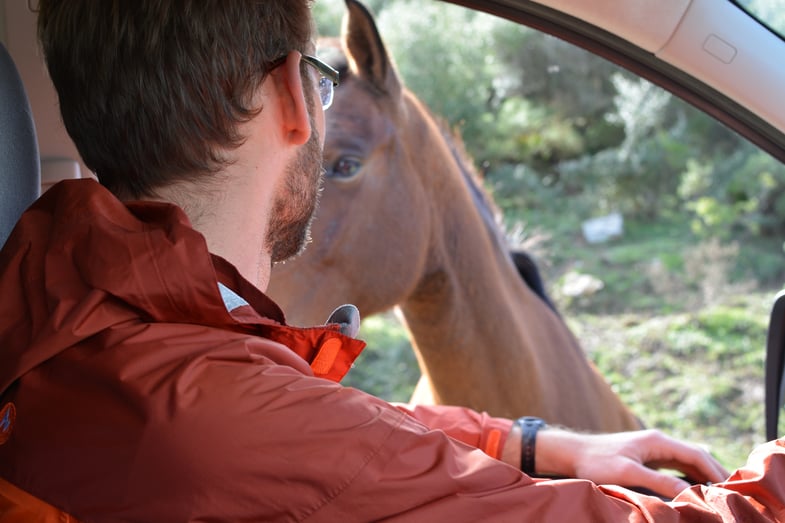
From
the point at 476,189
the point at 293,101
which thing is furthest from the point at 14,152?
the point at 476,189

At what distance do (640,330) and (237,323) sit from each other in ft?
25.2

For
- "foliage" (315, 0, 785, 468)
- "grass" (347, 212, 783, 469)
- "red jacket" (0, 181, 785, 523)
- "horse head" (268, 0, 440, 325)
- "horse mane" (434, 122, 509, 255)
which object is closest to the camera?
"red jacket" (0, 181, 785, 523)

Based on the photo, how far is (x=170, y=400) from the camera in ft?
2.56

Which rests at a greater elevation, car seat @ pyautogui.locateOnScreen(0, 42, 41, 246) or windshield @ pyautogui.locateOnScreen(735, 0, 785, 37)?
windshield @ pyautogui.locateOnScreen(735, 0, 785, 37)

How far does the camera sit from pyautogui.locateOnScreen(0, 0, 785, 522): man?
78 centimetres

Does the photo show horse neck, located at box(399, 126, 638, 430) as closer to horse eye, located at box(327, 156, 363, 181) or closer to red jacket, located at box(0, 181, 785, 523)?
horse eye, located at box(327, 156, 363, 181)

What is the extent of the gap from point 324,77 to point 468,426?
701 mm

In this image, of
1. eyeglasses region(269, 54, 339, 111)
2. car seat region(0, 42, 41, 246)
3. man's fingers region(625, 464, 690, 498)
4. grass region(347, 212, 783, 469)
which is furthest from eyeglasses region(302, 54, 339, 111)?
grass region(347, 212, 783, 469)

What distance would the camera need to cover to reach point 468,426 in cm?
151

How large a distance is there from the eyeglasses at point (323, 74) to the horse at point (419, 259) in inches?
47.4

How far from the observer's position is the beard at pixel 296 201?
1.14m

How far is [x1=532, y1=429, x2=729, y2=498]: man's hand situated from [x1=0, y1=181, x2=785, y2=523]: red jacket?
1.58 feet

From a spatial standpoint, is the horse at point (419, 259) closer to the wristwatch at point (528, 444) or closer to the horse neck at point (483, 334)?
the horse neck at point (483, 334)

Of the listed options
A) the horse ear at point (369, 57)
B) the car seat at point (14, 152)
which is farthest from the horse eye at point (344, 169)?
the car seat at point (14, 152)
